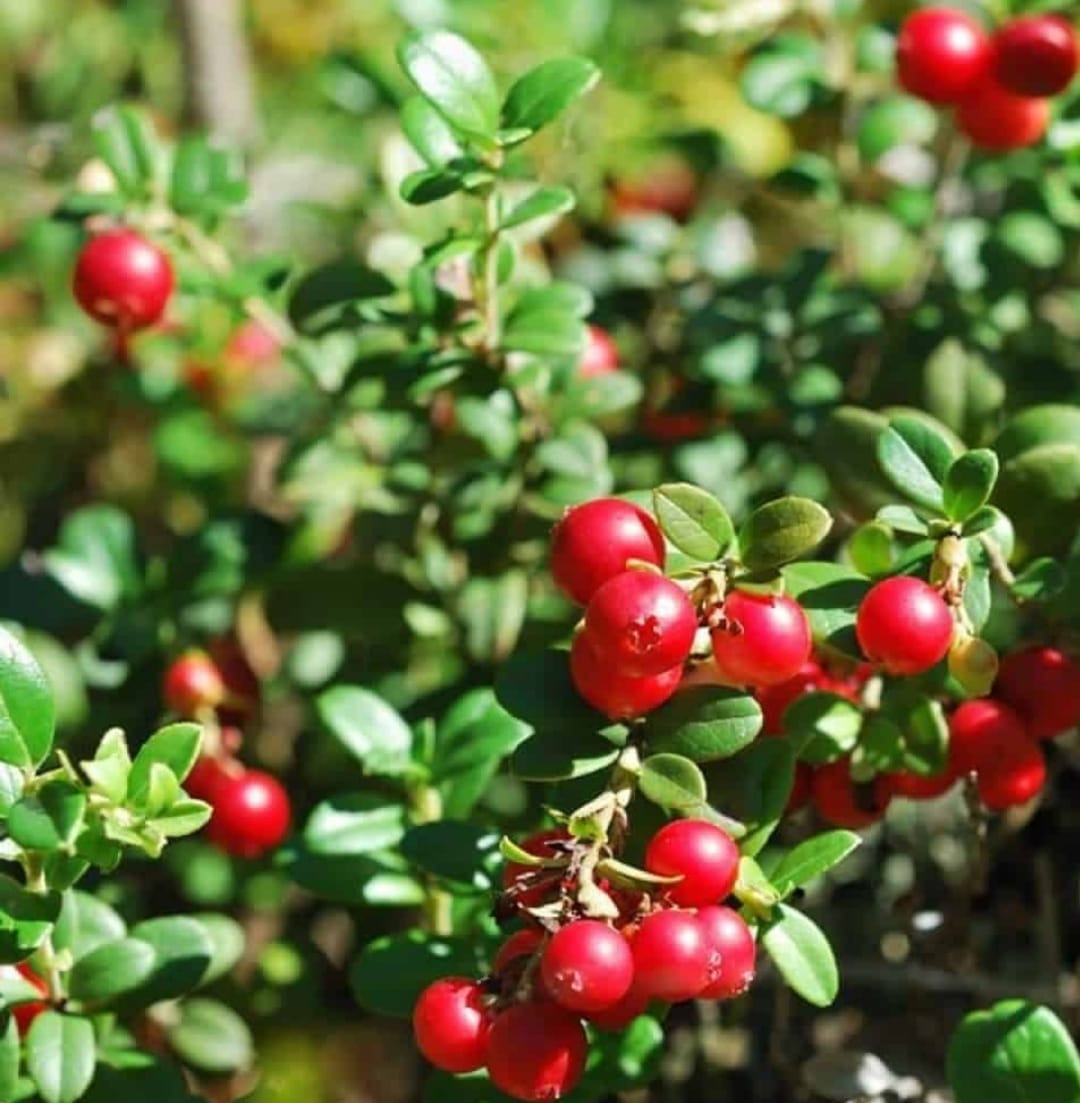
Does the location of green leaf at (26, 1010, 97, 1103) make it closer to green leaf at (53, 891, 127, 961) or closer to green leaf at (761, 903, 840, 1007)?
green leaf at (53, 891, 127, 961)

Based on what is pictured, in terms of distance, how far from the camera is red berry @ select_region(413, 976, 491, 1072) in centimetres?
131

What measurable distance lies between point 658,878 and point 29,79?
3.16 m

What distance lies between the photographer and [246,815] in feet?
6.21

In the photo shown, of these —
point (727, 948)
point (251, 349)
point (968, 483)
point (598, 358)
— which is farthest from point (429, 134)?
point (251, 349)

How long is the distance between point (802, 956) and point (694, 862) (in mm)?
172

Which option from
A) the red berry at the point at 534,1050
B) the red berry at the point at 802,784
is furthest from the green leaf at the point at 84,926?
the red berry at the point at 802,784

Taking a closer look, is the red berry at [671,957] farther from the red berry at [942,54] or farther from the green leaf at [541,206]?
the red berry at [942,54]

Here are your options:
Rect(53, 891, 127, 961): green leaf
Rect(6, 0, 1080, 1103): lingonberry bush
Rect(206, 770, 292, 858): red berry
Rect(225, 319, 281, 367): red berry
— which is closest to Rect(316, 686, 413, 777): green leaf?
Result: Rect(6, 0, 1080, 1103): lingonberry bush

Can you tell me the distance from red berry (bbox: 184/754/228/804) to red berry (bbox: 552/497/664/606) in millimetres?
625

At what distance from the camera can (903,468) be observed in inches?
58.6

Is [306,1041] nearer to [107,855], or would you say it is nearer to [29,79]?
[107,855]

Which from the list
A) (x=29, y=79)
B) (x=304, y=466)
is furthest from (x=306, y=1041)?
(x=29, y=79)

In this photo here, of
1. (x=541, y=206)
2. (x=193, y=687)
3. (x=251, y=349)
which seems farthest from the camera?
(x=251, y=349)

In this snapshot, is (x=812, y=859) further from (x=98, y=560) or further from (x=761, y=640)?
(x=98, y=560)
